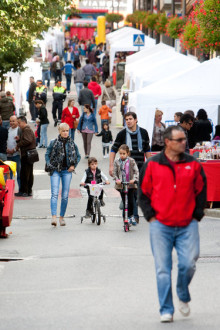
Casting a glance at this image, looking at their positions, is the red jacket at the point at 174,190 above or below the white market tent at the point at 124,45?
below

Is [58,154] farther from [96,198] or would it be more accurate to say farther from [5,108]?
[5,108]

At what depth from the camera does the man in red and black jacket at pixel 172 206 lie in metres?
7.07

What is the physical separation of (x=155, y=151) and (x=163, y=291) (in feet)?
33.4

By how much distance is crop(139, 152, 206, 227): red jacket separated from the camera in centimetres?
706

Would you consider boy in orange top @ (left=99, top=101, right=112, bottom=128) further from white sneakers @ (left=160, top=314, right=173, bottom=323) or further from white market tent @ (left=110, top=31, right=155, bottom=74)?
white market tent @ (left=110, top=31, right=155, bottom=74)

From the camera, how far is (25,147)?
16.6 m

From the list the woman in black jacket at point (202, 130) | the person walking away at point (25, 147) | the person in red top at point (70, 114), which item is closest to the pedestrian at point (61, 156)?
the person walking away at point (25, 147)

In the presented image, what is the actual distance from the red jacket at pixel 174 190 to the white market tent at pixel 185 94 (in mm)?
13163

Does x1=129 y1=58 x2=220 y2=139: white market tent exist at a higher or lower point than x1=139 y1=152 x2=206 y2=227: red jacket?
higher

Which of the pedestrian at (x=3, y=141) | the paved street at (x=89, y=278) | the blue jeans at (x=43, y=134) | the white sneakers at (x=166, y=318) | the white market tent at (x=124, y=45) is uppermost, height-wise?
the white market tent at (x=124, y=45)

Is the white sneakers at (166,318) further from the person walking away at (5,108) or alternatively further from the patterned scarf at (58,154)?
the person walking away at (5,108)

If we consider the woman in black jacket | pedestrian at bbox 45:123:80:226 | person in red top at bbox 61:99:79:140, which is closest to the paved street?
pedestrian at bbox 45:123:80:226

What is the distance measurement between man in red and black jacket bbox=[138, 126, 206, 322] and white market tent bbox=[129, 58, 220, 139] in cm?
1317

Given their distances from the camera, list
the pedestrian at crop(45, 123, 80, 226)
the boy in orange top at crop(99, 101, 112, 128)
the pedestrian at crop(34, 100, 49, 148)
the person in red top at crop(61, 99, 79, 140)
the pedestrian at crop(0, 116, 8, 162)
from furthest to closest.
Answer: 1. the boy in orange top at crop(99, 101, 112, 128)
2. the pedestrian at crop(34, 100, 49, 148)
3. the person in red top at crop(61, 99, 79, 140)
4. the pedestrian at crop(0, 116, 8, 162)
5. the pedestrian at crop(45, 123, 80, 226)
